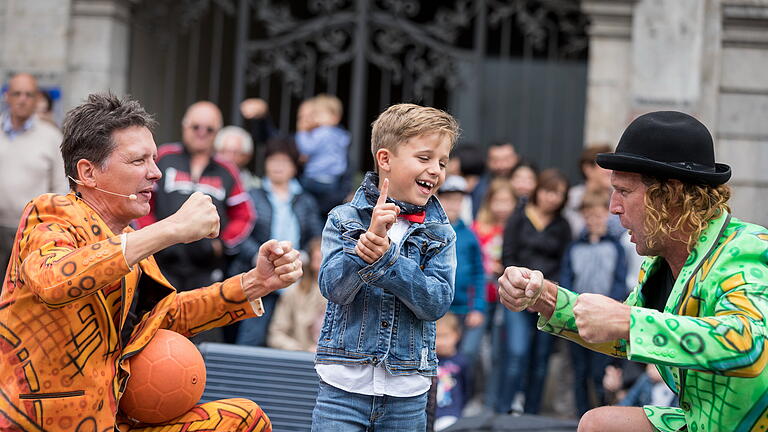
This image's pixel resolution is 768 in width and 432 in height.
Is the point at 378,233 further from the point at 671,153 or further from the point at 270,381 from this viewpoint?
the point at 270,381

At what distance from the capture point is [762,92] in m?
8.55

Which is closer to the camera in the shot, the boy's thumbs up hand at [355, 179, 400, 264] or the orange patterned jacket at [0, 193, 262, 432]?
the orange patterned jacket at [0, 193, 262, 432]

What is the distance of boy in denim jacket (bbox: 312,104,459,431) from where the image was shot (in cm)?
352

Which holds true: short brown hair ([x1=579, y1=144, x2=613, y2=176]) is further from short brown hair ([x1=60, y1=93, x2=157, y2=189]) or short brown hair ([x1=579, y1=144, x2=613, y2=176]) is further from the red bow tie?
short brown hair ([x1=60, y1=93, x2=157, y2=189])

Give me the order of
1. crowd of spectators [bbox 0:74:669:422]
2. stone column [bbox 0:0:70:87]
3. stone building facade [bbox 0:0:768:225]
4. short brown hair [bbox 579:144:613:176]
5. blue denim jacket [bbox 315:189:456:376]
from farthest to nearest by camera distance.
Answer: stone column [bbox 0:0:70:87] < stone building facade [bbox 0:0:768:225] < short brown hair [bbox 579:144:613:176] < crowd of spectators [bbox 0:74:669:422] < blue denim jacket [bbox 315:189:456:376]

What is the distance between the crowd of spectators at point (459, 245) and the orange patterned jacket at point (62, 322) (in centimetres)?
288

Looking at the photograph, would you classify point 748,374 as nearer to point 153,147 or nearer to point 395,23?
point 153,147

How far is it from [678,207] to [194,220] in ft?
4.99

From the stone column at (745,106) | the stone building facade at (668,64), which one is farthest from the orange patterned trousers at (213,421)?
the stone column at (745,106)

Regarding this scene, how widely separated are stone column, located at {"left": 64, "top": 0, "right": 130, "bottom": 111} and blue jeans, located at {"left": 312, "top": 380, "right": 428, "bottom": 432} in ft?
20.1

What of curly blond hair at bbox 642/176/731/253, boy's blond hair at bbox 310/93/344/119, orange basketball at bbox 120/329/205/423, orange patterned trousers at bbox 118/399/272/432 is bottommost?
orange patterned trousers at bbox 118/399/272/432

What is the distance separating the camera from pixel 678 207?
3.24 m

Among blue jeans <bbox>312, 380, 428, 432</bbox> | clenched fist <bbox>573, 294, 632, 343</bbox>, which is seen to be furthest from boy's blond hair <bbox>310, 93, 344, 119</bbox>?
clenched fist <bbox>573, 294, 632, 343</bbox>

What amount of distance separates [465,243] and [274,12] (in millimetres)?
3640
